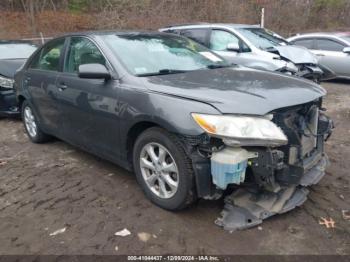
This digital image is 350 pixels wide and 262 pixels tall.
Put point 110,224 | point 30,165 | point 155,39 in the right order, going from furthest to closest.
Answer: point 30,165, point 155,39, point 110,224

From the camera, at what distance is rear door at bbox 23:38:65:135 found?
5.00m

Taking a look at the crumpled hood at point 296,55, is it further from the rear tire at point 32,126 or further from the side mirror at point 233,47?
the rear tire at point 32,126

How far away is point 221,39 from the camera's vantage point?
920 centimetres

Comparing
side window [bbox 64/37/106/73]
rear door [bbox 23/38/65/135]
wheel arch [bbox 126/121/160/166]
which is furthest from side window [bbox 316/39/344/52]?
wheel arch [bbox 126/121/160/166]

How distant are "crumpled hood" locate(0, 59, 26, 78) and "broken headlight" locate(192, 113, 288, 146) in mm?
5438

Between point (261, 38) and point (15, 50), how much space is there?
544 centimetres

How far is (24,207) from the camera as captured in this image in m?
3.94

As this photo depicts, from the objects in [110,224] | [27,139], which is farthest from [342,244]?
[27,139]

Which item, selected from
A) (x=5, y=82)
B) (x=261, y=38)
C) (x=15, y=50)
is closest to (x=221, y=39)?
(x=261, y=38)

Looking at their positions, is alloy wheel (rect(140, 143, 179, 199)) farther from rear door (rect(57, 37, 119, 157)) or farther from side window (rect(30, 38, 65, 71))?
side window (rect(30, 38, 65, 71))

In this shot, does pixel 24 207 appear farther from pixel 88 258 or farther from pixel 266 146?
pixel 266 146

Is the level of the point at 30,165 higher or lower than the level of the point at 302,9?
lower

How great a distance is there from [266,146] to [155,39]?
2090mm

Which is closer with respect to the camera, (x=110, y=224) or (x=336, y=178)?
(x=110, y=224)
